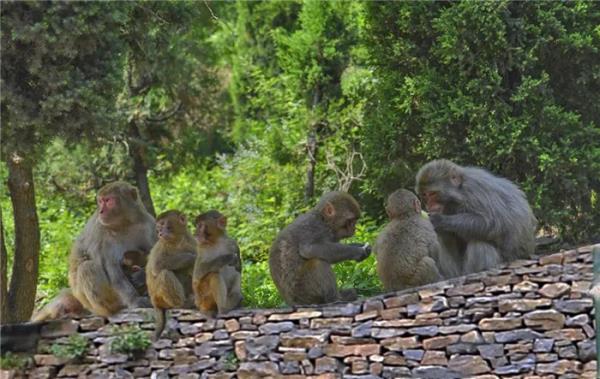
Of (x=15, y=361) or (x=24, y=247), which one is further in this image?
(x=24, y=247)

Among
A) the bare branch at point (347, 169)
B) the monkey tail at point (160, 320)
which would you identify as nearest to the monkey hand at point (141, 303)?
the monkey tail at point (160, 320)

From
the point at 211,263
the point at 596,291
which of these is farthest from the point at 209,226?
the point at 596,291

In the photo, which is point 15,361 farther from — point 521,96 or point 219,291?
point 521,96

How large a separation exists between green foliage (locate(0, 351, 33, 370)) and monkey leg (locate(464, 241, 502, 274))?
14.3 feet

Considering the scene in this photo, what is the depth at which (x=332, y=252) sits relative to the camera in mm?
10453

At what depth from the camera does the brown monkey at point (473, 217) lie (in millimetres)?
10523

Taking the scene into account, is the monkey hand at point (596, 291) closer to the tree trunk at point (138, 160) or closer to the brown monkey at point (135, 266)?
the brown monkey at point (135, 266)

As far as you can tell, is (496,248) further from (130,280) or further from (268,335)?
(130,280)

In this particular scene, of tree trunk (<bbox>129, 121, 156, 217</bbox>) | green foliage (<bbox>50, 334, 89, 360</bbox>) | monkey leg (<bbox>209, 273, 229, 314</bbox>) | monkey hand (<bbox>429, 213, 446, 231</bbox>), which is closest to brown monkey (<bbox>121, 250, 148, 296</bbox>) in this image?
green foliage (<bbox>50, 334, 89, 360</bbox>)

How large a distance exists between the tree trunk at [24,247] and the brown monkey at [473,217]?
4.80 metres

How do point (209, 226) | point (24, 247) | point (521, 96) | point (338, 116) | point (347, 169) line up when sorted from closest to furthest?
point (209, 226) < point (24, 247) < point (521, 96) < point (347, 169) < point (338, 116)

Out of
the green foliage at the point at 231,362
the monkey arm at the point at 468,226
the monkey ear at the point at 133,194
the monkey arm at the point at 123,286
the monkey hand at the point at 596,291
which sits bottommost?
the green foliage at the point at 231,362

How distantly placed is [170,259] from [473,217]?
2.73 meters

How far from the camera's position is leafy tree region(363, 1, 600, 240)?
13.8 metres
